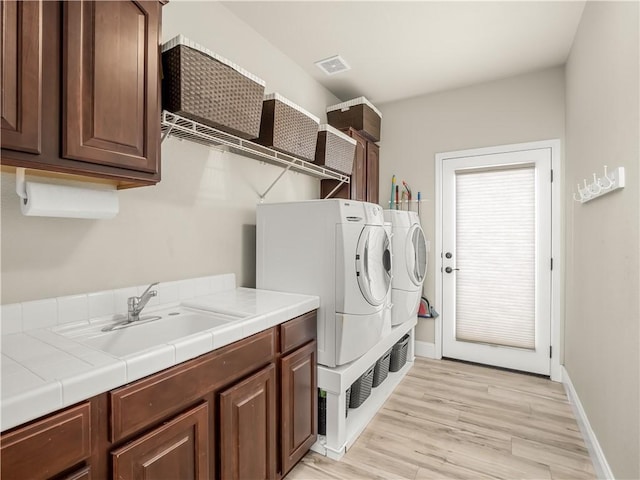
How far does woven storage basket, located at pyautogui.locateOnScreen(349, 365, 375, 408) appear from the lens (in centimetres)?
241

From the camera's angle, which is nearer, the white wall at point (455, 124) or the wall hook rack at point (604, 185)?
the wall hook rack at point (604, 185)

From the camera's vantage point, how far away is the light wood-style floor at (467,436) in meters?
1.89

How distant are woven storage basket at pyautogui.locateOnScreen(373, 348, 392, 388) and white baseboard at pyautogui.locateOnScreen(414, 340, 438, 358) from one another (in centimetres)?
86

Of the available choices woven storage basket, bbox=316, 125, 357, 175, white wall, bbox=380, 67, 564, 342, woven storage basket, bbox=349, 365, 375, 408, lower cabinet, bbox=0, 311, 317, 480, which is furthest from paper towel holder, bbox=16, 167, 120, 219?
white wall, bbox=380, 67, 564, 342

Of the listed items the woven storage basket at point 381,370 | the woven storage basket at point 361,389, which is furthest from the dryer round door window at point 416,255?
the woven storage basket at point 361,389

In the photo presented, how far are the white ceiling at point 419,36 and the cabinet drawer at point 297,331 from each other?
198 cm

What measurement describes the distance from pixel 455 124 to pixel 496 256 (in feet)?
4.54

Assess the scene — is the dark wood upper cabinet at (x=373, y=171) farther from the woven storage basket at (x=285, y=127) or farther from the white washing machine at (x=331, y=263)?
the white washing machine at (x=331, y=263)

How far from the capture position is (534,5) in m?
2.26

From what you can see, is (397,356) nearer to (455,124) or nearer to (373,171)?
(373,171)

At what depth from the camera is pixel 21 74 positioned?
3.42 feet

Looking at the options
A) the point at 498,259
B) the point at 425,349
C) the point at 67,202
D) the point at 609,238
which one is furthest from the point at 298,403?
the point at 498,259

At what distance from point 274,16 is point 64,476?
261 centimetres

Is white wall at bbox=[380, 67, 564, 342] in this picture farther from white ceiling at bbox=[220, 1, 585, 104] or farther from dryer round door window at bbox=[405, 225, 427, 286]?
dryer round door window at bbox=[405, 225, 427, 286]
